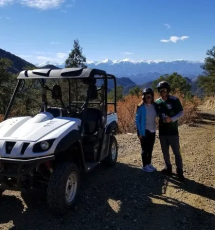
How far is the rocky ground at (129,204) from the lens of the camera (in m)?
3.98

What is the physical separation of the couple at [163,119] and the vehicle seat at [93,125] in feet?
2.85

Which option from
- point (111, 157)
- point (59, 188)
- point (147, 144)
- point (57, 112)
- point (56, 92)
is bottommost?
point (111, 157)

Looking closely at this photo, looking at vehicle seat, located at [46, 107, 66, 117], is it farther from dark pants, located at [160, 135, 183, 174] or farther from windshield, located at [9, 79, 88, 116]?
dark pants, located at [160, 135, 183, 174]

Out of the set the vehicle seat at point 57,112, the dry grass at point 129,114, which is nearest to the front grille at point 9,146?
the vehicle seat at point 57,112

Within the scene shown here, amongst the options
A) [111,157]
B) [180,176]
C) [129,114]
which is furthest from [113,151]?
[129,114]

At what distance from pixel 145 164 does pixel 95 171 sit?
3.43 feet

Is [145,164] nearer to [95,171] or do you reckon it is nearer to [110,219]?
[95,171]

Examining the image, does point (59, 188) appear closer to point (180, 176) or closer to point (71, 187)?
point (71, 187)

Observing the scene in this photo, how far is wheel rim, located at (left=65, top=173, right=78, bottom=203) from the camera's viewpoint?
4179mm

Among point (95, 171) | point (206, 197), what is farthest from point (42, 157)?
point (206, 197)

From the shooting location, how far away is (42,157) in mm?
3717

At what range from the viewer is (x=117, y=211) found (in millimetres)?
4332

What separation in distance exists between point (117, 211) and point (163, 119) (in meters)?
2.05

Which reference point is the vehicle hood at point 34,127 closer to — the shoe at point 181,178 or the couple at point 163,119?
the couple at point 163,119
